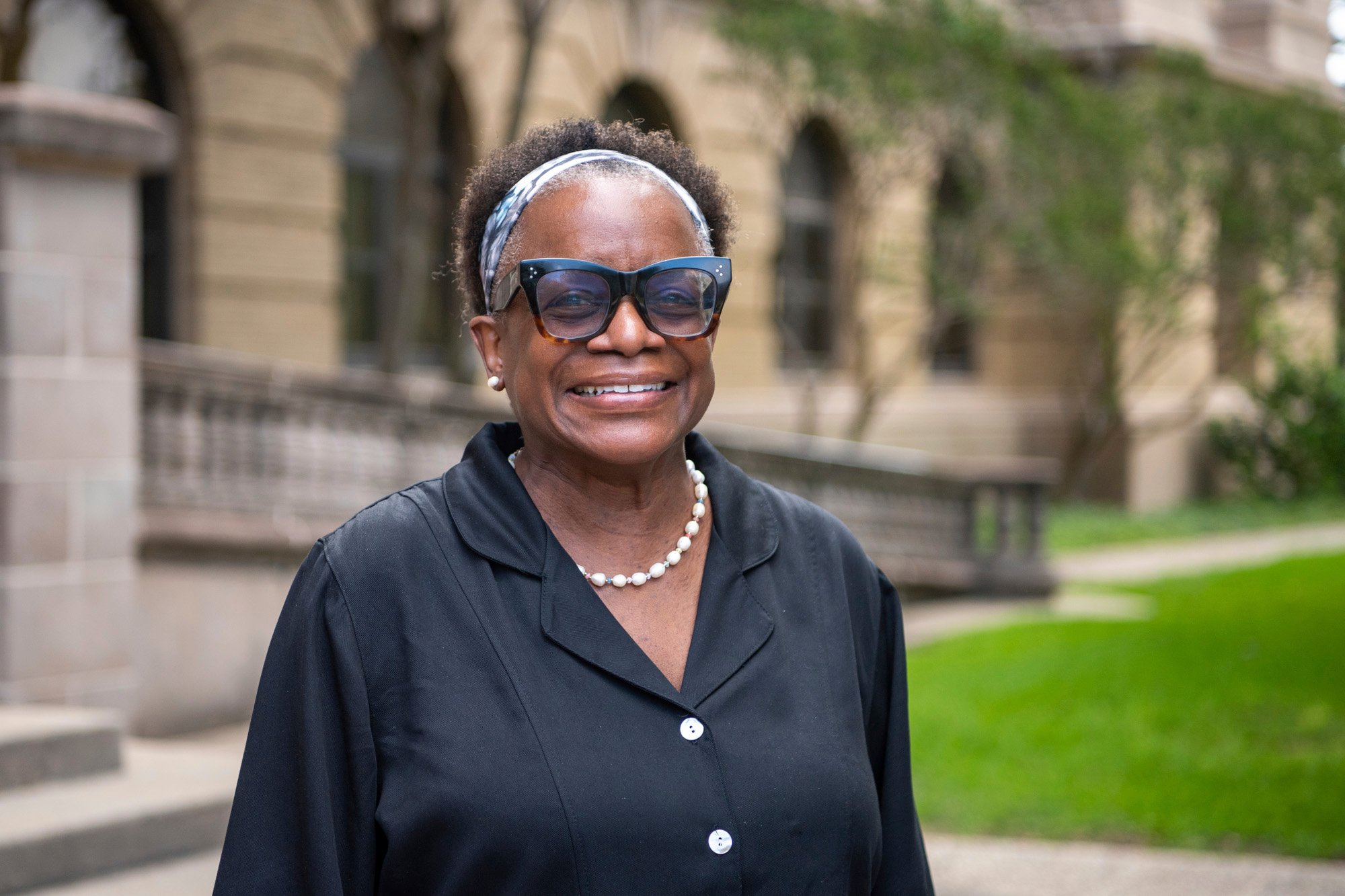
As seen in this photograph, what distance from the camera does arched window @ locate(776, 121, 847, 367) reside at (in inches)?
795

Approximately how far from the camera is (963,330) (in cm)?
2356

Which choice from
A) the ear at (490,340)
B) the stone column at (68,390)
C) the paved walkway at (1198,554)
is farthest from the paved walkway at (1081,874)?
the paved walkway at (1198,554)

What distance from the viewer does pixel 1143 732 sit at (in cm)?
777

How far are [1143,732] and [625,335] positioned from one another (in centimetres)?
629

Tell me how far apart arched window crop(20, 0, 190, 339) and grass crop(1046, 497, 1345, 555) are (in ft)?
31.3

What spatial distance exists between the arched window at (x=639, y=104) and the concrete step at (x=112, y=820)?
13.0 m

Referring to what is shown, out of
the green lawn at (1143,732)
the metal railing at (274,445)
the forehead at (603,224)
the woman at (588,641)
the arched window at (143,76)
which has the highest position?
the arched window at (143,76)

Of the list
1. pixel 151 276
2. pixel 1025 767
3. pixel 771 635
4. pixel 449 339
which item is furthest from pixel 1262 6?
pixel 771 635

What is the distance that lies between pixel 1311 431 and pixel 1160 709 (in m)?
15.3

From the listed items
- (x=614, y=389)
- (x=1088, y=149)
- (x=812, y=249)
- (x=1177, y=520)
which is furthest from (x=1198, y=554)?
(x=614, y=389)

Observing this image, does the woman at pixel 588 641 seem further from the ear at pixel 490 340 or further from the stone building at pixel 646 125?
the stone building at pixel 646 125

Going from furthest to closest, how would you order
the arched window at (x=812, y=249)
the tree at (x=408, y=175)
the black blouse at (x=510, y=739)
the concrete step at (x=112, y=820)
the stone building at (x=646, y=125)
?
the arched window at (x=812, y=249) < the stone building at (x=646, y=125) < the tree at (x=408, y=175) < the concrete step at (x=112, y=820) < the black blouse at (x=510, y=739)

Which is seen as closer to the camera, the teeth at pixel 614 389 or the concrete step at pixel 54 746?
the teeth at pixel 614 389

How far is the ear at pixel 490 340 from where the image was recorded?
2.31 meters
